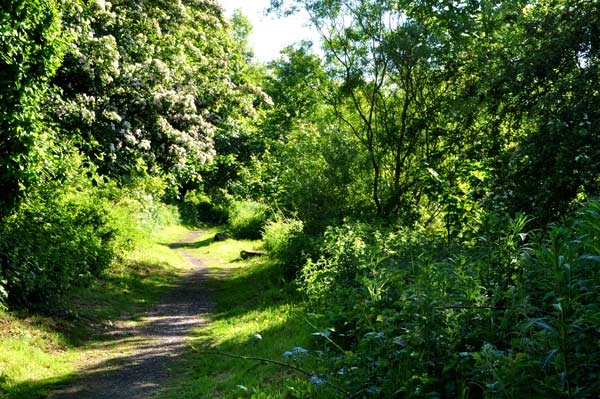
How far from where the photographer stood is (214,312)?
43.4 feet

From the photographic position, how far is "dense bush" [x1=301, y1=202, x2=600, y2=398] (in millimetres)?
3020

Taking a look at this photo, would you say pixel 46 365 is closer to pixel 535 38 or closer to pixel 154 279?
pixel 154 279

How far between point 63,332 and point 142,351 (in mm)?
1679

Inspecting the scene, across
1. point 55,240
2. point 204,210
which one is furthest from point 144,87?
point 204,210

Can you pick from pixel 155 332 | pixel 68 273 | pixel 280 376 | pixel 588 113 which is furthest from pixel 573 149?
pixel 68 273

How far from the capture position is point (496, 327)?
13.0ft

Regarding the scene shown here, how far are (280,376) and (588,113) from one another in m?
5.82

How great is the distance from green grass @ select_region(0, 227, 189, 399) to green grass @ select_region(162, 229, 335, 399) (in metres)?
1.89

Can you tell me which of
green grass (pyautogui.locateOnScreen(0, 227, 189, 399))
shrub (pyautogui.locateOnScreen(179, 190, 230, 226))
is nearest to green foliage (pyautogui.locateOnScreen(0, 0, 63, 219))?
green grass (pyautogui.locateOnScreen(0, 227, 189, 399))

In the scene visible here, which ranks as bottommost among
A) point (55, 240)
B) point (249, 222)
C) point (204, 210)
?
point (55, 240)

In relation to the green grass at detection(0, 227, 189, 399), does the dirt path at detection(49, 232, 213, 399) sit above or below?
below

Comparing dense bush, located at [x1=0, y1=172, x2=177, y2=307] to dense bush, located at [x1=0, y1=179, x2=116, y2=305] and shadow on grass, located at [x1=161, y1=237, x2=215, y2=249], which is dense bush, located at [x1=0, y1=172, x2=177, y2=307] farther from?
shadow on grass, located at [x1=161, y1=237, x2=215, y2=249]

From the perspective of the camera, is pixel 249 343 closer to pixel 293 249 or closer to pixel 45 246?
pixel 45 246

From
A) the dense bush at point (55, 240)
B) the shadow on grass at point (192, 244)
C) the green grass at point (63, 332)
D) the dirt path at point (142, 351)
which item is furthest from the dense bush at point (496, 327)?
the shadow on grass at point (192, 244)
